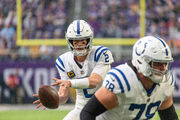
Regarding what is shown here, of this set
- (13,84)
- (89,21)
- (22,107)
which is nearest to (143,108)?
(22,107)

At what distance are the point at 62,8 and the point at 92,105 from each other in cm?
942

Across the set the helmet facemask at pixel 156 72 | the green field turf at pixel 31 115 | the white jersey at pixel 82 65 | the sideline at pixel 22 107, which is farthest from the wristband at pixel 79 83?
the sideline at pixel 22 107

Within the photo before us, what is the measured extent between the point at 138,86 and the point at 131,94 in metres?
0.09

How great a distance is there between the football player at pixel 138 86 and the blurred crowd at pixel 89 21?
8129mm

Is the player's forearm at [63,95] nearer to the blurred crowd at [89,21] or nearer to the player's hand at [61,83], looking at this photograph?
the player's hand at [61,83]

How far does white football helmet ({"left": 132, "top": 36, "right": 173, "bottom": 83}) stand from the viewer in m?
3.26

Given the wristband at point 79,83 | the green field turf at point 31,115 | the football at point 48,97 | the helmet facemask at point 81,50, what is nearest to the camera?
the football at point 48,97

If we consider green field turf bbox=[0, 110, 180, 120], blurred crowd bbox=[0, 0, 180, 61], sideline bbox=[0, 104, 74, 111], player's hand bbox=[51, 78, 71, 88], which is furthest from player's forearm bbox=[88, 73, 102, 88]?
blurred crowd bbox=[0, 0, 180, 61]

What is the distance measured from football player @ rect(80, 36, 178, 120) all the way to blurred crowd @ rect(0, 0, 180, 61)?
8.13 m

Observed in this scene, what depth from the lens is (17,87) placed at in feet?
37.9

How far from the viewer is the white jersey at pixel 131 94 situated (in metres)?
3.28

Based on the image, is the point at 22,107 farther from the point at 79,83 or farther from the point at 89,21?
the point at 79,83

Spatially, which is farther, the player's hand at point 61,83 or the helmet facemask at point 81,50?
the helmet facemask at point 81,50

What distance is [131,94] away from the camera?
3.32 metres
